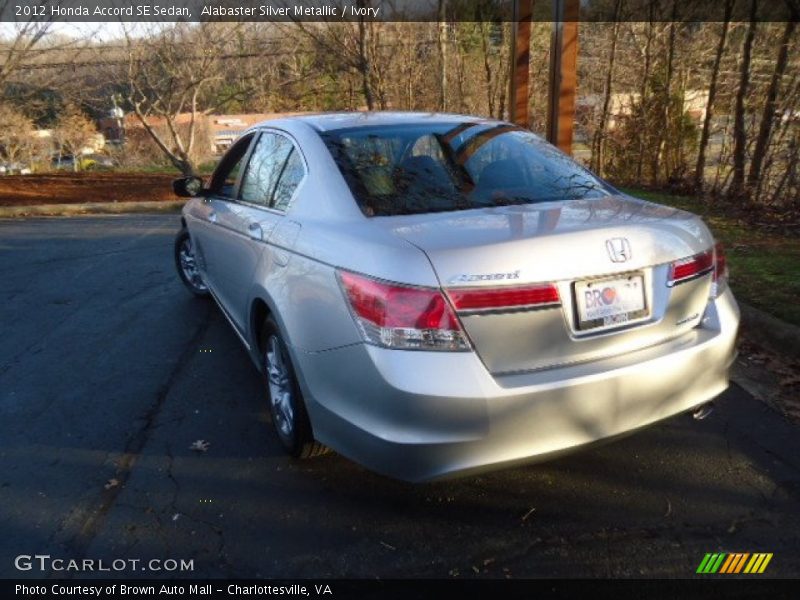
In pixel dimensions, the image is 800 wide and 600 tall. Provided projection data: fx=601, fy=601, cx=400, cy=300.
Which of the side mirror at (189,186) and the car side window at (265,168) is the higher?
the car side window at (265,168)

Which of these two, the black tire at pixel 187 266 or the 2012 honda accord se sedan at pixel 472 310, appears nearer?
the 2012 honda accord se sedan at pixel 472 310

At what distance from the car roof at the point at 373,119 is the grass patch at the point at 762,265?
2659 mm

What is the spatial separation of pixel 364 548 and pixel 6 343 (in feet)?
12.7

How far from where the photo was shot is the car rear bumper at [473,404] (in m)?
2.07

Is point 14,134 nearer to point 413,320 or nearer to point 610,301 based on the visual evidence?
point 413,320

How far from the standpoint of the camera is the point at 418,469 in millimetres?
2150

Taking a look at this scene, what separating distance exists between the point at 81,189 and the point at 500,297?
16593 millimetres

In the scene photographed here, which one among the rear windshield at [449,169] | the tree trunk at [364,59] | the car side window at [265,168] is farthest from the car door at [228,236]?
the tree trunk at [364,59]

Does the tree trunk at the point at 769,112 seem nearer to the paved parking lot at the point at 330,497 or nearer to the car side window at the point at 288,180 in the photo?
the paved parking lot at the point at 330,497

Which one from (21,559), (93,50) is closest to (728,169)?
(21,559)

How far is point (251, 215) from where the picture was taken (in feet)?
11.2

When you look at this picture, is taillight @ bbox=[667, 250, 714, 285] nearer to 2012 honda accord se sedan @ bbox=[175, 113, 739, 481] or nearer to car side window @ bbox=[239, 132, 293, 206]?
2012 honda accord se sedan @ bbox=[175, 113, 739, 481]

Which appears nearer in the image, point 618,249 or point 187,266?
point 618,249

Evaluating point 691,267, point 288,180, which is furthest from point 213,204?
point 691,267
